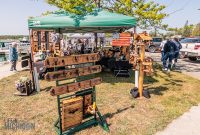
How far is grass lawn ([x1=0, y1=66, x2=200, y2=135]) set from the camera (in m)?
5.20

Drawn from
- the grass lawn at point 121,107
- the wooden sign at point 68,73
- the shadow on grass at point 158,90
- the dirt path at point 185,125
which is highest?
the wooden sign at point 68,73

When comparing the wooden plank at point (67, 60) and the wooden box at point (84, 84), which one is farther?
the wooden box at point (84, 84)

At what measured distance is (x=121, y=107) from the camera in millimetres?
6465

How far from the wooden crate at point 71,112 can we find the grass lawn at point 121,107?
0.33 meters

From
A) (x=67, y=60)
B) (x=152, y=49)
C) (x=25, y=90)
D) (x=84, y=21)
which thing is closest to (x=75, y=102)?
(x=67, y=60)

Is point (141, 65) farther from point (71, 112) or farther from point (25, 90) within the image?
point (25, 90)

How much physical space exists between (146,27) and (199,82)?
5.73m

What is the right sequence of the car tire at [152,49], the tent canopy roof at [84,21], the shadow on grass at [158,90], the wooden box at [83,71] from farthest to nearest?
the car tire at [152,49], the tent canopy roof at [84,21], the shadow on grass at [158,90], the wooden box at [83,71]

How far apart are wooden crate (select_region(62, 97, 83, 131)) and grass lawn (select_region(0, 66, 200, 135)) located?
0.33 m

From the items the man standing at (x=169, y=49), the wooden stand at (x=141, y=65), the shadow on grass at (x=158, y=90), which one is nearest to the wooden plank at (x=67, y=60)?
the wooden stand at (x=141, y=65)

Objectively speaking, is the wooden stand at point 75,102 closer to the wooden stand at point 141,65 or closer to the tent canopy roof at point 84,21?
the wooden stand at point 141,65

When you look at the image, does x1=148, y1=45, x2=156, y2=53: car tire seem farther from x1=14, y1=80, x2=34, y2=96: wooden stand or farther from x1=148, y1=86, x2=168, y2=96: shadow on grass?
x1=14, y1=80, x2=34, y2=96: wooden stand

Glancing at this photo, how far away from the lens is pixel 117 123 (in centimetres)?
540

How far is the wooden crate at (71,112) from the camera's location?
15.1ft
